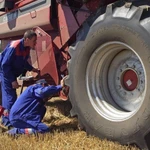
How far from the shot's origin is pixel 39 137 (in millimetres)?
4074

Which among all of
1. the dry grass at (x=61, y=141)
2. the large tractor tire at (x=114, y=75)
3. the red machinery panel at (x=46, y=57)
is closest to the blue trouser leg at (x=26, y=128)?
the dry grass at (x=61, y=141)

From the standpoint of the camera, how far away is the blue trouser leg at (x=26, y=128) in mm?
4363

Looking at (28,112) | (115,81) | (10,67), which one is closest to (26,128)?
(28,112)

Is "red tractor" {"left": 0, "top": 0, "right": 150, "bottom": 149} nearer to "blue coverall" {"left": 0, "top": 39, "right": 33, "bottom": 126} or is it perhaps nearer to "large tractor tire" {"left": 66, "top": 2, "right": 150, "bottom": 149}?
"large tractor tire" {"left": 66, "top": 2, "right": 150, "bottom": 149}

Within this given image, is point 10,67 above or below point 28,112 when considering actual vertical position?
above

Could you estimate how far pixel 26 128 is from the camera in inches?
175

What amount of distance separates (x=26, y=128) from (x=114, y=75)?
127 centimetres

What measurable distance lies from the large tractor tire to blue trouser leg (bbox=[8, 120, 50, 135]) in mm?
496

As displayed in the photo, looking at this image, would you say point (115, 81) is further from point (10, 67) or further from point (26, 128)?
point (10, 67)

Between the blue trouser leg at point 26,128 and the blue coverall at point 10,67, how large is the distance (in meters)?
0.50

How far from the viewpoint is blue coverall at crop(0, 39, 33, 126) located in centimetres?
504

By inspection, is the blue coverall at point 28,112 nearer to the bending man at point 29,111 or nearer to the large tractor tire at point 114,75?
the bending man at point 29,111

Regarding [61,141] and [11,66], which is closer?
[61,141]

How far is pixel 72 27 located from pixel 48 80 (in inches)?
37.2
